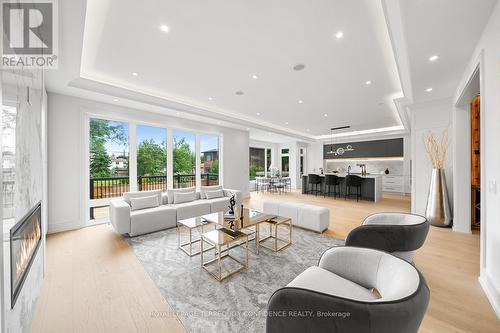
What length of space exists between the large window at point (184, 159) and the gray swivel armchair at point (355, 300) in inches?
193

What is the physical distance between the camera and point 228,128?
689 cm

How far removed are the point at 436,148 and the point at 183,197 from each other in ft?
18.7

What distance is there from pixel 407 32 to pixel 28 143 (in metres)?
3.68

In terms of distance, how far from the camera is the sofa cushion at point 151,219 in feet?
11.6

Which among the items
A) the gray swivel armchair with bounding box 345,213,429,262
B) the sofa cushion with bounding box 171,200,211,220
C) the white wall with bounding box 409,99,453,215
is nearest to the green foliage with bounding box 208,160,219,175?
the sofa cushion with bounding box 171,200,211,220

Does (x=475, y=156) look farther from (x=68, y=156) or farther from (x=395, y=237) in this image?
(x=68, y=156)

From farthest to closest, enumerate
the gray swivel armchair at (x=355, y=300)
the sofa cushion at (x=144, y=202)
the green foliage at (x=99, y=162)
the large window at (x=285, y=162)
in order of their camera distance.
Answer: the large window at (x=285, y=162)
the green foliage at (x=99, y=162)
the sofa cushion at (x=144, y=202)
the gray swivel armchair at (x=355, y=300)

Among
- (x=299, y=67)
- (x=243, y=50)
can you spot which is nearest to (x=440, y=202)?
(x=299, y=67)

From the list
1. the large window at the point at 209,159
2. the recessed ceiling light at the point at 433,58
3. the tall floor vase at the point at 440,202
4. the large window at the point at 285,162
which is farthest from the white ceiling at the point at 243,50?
the large window at the point at 285,162

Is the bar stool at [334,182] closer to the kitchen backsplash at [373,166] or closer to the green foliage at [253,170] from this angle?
the kitchen backsplash at [373,166]

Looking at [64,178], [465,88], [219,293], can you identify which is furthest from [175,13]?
[465,88]

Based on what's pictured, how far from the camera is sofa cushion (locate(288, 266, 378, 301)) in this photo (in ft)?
4.46

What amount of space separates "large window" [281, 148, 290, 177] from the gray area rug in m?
7.81

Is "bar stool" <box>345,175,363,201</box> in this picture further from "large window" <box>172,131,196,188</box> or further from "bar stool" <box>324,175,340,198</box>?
"large window" <box>172,131,196,188</box>
